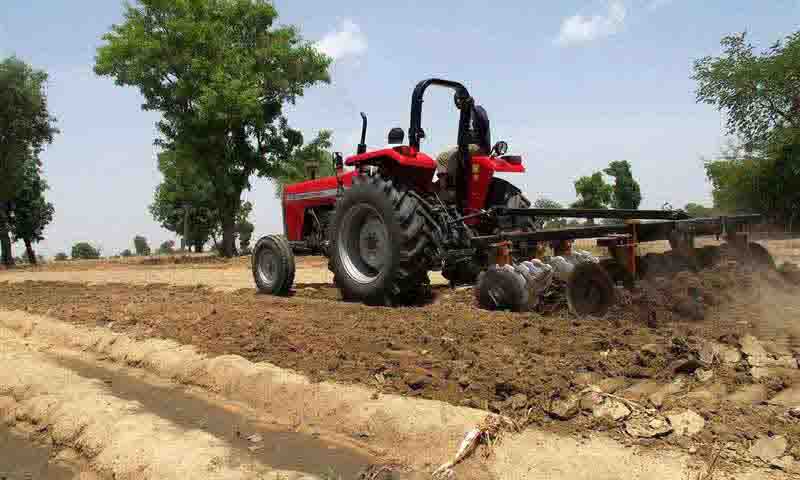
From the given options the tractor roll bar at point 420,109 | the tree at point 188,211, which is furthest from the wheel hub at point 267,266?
the tree at point 188,211

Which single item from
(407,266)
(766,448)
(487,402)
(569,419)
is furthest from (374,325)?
(766,448)

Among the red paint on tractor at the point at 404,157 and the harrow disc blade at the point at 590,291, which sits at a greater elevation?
the red paint on tractor at the point at 404,157

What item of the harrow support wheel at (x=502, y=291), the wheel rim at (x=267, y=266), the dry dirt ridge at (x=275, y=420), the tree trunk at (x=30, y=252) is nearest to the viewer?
the dry dirt ridge at (x=275, y=420)

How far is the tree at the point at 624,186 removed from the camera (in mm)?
33375

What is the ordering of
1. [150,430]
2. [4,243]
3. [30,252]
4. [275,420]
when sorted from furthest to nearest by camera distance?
1. [30,252]
2. [4,243]
3. [275,420]
4. [150,430]

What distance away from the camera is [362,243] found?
7.29 m

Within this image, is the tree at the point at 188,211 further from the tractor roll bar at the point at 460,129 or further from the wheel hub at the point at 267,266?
the tractor roll bar at the point at 460,129

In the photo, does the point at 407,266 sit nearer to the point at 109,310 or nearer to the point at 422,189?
the point at 422,189

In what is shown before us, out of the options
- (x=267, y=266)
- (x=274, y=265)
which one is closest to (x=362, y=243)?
(x=274, y=265)

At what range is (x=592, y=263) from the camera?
220 inches

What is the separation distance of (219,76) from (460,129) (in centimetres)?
1676

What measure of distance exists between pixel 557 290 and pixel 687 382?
7.25ft

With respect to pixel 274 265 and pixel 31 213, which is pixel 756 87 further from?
pixel 31 213

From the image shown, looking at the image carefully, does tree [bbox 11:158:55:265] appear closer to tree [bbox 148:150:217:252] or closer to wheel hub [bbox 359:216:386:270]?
tree [bbox 148:150:217:252]
